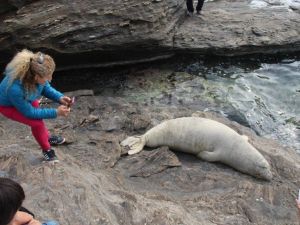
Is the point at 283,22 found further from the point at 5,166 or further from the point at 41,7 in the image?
the point at 5,166

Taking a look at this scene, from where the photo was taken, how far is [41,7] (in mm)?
7840

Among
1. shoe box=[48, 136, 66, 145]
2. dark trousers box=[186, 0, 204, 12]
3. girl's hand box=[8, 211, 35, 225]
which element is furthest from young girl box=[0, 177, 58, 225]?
dark trousers box=[186, 0, 204, 12]

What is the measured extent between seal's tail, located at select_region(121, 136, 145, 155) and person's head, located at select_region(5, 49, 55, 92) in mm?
1826

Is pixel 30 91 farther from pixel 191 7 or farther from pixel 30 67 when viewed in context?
pixel 191 7

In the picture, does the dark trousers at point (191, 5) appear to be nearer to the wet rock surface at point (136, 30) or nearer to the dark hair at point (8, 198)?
the wet rock surface at point (136, 30)

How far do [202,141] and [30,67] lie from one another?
2.53 metres

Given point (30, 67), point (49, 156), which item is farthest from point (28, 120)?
point (30, 67)

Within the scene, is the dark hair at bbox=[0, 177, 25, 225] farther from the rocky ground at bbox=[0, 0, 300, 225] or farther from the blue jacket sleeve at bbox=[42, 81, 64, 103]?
the blue jacket sleeve at bbox=[42, 81, 64, 103]

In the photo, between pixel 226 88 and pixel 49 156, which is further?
pixel 226 88

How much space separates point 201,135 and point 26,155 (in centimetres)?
221

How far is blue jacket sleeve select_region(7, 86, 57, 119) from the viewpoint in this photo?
4137mm

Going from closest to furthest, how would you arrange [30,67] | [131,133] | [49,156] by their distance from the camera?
[30,67]
[49,156]
[131,133]

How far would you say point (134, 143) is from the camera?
577 cm

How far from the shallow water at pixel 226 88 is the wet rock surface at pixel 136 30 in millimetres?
308
